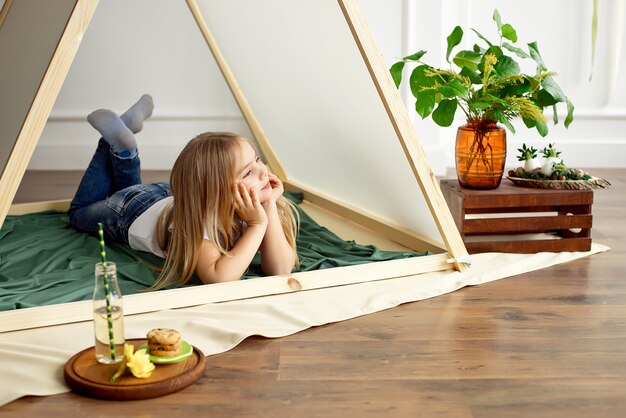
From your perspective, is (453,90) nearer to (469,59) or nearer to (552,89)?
(469,59)

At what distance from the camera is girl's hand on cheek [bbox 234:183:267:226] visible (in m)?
1.81

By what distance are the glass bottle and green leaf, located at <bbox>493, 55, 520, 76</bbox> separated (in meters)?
1.32

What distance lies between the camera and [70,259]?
2084 mm

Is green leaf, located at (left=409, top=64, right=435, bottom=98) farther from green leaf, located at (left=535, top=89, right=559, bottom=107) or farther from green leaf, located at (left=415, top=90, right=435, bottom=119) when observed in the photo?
green leaf, located at (left=535, top=89, right=559, bottom=107)

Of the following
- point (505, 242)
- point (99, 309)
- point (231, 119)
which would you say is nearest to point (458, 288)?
point (505, 242)

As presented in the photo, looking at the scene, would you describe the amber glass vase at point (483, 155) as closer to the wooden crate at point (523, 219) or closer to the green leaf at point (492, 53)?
the wooden crate at point (523, 219)

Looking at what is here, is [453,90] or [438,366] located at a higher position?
[453,90]

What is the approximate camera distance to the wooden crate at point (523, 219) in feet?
7.16

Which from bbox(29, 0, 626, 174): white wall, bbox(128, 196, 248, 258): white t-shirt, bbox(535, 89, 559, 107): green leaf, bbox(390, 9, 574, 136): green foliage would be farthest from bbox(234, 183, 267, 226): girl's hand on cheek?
bbox(29, 0, 626, 174): white wall

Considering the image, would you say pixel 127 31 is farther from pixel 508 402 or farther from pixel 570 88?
pixel 508 402

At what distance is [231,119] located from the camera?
150 inches

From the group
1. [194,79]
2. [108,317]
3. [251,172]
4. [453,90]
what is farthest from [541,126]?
[194,79]

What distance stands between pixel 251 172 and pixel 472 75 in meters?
0.78

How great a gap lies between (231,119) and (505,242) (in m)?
1.92
